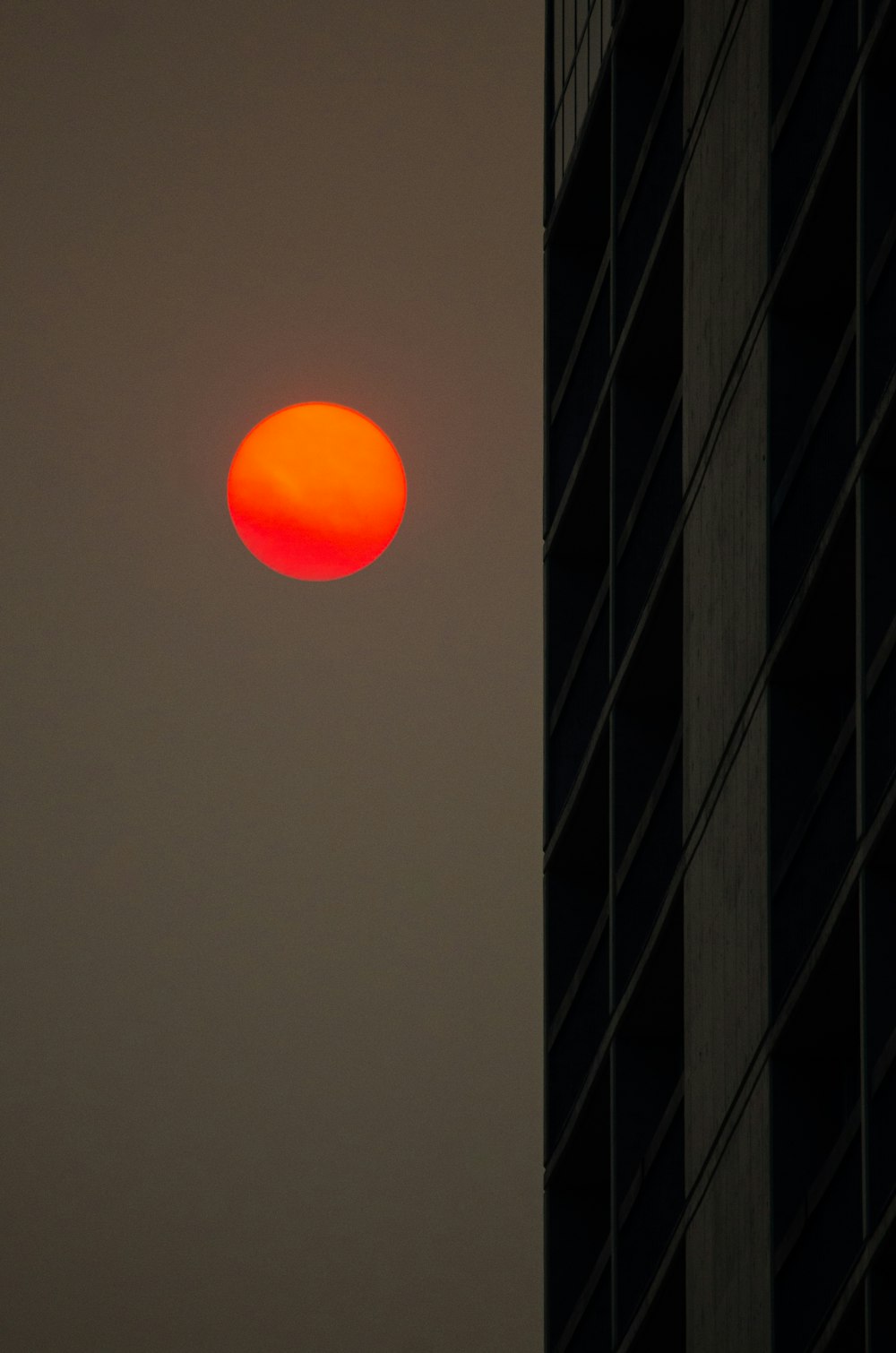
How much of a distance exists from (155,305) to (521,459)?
9.75 meters

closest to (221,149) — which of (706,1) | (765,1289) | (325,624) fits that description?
(325,624)

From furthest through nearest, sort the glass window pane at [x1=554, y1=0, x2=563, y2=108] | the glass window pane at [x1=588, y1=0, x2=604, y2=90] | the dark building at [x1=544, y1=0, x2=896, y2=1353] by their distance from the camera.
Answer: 1. the glass window pane at [x1=554, y1=0, x2=563, y2=108]
2. the glass window pane at [x1=588, y1=0, x2=604, y2=90]
3. the dark building at [x1=544, y1=0, x2=896, y2=1353]

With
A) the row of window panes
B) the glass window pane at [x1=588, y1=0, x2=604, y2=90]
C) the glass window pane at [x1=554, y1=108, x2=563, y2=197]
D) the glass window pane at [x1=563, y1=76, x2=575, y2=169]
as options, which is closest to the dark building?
the glass window pane at [x1=588, y1=0, x2=604, y2=90]

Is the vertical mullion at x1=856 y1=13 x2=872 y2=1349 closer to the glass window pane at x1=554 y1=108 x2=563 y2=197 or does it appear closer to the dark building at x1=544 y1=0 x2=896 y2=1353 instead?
the dark building at x1=544 y1=0 x2=896 y2=1353

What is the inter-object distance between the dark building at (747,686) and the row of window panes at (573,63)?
129cm

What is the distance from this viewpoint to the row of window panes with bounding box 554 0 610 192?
111 feet

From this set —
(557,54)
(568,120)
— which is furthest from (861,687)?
(557,54)

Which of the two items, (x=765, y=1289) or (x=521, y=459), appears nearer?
(x=765, y=1289)

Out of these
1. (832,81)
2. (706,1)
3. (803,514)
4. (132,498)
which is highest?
(132,498)

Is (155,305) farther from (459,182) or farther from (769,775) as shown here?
(769,775)

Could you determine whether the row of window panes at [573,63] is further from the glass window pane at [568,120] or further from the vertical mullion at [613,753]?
the vertical mullion at [613,753]

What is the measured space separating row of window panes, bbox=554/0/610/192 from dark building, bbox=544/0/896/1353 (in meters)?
1.29

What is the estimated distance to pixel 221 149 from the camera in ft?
163

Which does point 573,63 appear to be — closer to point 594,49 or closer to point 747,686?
point 594,49
